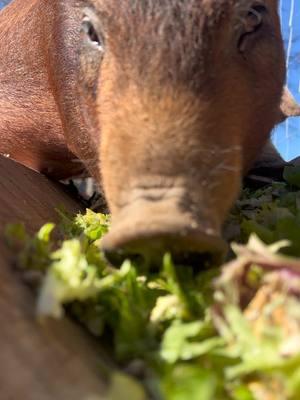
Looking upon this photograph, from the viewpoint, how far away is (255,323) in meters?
0.76

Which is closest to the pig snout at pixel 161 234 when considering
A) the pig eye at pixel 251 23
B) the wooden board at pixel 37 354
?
the wooden board at pixel 37 354

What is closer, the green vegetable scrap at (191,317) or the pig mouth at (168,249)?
the green vegetable scrap at (191,317)

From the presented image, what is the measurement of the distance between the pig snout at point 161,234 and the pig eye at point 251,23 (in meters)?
0.64

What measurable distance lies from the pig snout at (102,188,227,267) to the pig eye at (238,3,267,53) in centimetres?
64

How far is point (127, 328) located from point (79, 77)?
1.04m

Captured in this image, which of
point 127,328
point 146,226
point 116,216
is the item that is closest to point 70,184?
point 116,216

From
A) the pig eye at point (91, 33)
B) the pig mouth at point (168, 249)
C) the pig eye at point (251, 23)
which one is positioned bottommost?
the pig mouth at point (168, 249)

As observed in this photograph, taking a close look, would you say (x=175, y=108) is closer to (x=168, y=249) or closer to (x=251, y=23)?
(x=168, y=249)

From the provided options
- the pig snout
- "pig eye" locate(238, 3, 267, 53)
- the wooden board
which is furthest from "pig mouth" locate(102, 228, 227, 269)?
"pig eye" locate(238, 3, 267, 53)

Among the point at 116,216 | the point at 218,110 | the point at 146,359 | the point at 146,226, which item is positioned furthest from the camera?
the point at 218,110

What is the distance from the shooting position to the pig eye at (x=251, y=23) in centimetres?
155

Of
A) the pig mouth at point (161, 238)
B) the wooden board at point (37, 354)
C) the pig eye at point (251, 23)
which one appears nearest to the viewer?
the wooden board at point (37, 354)

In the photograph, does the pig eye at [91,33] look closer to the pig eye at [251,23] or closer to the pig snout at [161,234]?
the pig eye at [251,23]

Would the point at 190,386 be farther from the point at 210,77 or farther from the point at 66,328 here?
the point at 210,77
